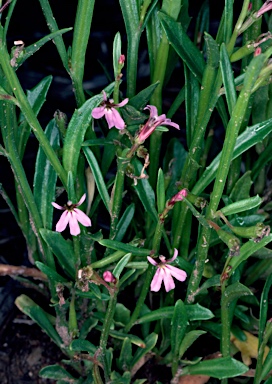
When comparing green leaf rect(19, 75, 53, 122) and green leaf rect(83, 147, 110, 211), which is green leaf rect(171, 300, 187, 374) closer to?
green leaf rect(83, 147, 110, 211)

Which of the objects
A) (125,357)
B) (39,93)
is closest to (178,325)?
(125,357)

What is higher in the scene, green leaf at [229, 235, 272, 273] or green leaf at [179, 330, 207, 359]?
green leaf at [229, 235, 272, 273]

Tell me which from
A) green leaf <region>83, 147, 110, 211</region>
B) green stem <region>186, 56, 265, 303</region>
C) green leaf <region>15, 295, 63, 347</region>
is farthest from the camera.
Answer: green leaf <region>15, 295, 63, 347</region>

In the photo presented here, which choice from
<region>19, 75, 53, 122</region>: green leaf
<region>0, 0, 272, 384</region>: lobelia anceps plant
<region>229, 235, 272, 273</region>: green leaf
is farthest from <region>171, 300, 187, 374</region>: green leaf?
<region>19, 75, 53, 122</region>: green leaf

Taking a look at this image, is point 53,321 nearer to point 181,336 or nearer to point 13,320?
point 13,320

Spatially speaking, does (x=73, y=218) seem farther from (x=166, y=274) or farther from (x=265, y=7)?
(x=265, y=7)

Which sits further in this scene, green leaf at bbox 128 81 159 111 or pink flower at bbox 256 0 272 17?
green leaf at bbox 128 81 159 111

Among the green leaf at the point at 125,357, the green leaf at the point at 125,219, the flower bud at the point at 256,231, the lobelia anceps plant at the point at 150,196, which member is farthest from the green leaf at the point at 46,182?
the flower bud at the point at 256,231
